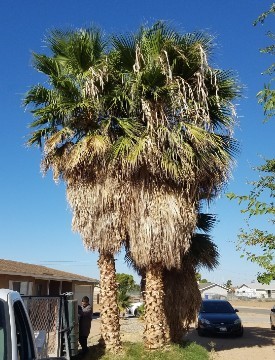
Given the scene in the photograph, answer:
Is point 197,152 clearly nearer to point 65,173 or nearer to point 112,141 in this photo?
point 112,141

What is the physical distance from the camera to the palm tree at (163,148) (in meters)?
12.9

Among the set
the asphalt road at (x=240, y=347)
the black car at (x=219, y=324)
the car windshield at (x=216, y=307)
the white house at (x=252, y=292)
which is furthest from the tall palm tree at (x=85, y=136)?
the white house at (x=252, y=292)

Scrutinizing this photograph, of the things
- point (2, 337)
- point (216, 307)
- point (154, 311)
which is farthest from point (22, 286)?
point (2, 337)

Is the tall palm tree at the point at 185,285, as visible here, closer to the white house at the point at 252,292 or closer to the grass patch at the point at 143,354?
the grass patch at the point at 143,354

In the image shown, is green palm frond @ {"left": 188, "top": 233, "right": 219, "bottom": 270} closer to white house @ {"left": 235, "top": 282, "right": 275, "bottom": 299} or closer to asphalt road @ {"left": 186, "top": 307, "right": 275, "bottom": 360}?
asphalt road @ {"left": 186, "top": 307, "right": 275, "bottom": 360}

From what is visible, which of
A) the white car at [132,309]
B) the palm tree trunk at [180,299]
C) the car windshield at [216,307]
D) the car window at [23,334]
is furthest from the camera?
the white car at [132,309]

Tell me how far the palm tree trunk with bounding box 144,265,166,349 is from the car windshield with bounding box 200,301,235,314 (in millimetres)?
9669

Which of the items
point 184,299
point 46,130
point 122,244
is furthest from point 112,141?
point 184,299

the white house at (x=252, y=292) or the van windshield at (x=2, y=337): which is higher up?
the white house at (x=252, y=292)

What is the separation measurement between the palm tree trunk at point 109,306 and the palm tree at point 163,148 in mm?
773

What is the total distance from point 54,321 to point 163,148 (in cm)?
506

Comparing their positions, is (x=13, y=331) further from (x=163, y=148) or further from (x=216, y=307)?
(x=216, y=307)

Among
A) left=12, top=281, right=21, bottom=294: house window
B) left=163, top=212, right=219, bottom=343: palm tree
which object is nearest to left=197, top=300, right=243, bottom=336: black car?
left=163, top=212, right=219, bottom=343: palm tree

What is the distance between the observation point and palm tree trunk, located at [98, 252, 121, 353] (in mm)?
13180
